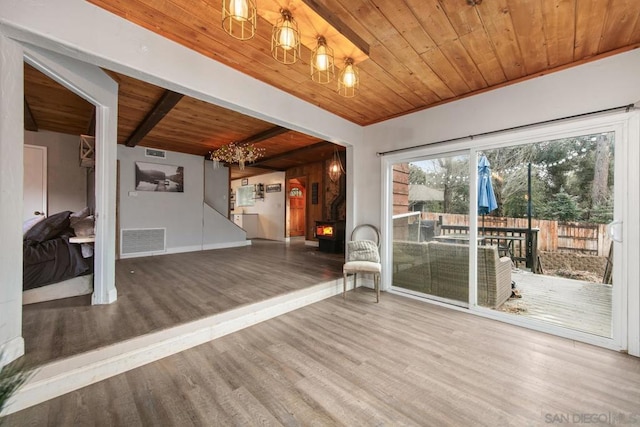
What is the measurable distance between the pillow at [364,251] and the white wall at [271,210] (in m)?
5.01

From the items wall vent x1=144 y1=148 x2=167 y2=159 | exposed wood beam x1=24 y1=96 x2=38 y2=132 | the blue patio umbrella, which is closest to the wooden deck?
the blue patio umbrella

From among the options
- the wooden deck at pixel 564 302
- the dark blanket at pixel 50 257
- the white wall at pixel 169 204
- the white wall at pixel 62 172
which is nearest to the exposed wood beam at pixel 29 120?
the white wall at pixel 62 172

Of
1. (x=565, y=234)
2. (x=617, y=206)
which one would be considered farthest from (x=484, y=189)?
(x=617, y=206)

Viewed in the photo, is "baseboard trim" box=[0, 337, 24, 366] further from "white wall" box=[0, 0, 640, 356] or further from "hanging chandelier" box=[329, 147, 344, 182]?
"hanging chandelier" box=[329, 147, 344, 182]

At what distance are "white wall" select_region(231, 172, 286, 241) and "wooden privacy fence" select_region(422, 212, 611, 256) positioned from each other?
6209 mm

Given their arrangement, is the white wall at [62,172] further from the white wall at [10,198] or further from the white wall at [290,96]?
the white wall at [290,96]

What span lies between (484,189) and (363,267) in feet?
5.83

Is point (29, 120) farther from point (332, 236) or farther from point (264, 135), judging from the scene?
point (332, 236)

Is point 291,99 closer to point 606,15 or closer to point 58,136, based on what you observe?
point 606,15

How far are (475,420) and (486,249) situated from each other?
205 centimetres

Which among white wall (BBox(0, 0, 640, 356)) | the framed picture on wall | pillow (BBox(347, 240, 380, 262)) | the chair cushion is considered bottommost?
the chair cushion

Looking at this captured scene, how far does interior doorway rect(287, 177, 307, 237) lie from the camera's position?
330 inches

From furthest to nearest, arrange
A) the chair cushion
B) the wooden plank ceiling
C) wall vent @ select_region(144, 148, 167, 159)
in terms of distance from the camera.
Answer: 1. wall vent @ select_region(144, 148, 167, 159)
2. the chair cushion
3. the wooden plank ceiling

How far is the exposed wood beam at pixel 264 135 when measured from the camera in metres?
4.53
